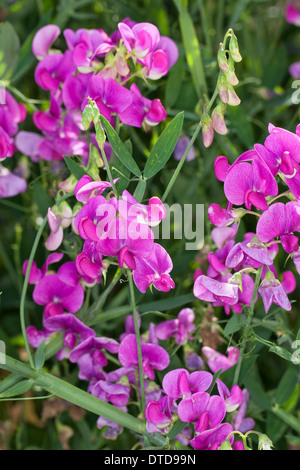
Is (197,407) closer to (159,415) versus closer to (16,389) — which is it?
(159,415)

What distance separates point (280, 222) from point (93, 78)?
0.97 feet

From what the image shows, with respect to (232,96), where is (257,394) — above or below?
below

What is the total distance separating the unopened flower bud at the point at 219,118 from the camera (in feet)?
2.54

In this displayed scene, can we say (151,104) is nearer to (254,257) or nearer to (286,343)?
(254,257)

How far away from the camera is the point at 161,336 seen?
2.98ft

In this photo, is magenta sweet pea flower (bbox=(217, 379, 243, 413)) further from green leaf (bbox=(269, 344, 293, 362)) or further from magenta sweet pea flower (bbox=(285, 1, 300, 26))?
magenta sweet pea flower (bbox=(285, 1, 300, 26))

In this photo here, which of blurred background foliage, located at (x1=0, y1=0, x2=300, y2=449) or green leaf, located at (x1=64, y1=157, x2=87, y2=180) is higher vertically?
green leaf, located at (x1=64, y1=157, x2=87, y2=180)

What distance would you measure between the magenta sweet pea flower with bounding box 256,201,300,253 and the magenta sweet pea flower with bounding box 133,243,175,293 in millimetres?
106

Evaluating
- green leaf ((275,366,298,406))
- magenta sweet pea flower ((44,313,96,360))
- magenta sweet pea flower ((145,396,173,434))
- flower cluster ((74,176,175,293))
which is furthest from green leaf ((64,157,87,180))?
green leaf ((275,366,298,406))

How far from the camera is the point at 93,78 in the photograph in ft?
2.73

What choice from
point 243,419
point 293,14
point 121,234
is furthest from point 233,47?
point 293,14

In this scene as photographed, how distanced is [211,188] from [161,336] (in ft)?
1.17

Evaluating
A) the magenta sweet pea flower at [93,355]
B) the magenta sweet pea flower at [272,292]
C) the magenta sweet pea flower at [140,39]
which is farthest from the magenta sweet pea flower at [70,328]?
the magenta sweet pea flower at [140,39]

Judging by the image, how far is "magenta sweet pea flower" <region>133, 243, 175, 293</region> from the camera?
74 centimetres
